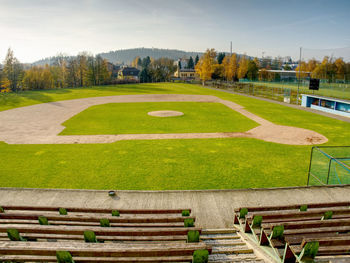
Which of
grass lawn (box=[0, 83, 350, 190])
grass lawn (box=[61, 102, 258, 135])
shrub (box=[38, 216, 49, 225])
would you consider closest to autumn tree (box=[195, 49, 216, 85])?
grass lawn (box=[61, 102, 258, 135])

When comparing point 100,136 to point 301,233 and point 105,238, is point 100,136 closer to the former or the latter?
point 105,238

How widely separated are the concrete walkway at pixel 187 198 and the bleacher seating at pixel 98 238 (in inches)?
60.1

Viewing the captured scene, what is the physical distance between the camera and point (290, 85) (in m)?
49.1

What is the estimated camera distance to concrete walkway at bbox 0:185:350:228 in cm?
947

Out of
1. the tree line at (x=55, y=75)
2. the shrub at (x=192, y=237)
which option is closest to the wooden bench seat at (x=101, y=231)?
the shrub at (x=192, y=237)

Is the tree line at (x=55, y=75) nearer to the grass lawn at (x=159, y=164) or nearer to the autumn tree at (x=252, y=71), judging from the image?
the autumn tree at (x=252, y=71)

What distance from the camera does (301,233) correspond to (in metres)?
5.43

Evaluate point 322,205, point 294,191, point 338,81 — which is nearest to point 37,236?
point 322,205

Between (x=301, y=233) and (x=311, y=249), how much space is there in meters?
0.84

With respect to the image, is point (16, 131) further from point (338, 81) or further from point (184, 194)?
point (338, 81)

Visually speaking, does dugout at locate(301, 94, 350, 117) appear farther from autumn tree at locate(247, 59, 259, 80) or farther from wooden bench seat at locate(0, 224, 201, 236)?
autumn tree at locate(247, 59, 259, 80)

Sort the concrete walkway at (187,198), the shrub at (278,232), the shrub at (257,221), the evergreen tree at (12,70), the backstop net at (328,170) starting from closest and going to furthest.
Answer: the shrub at (278,232), the shrub at (257,221), the concrete walkway at (187,198), the backstop net at (328,170), the evergreen tree at (12,70)

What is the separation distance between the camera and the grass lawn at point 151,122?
22.3 meters

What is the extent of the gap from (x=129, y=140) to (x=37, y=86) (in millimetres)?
74790
